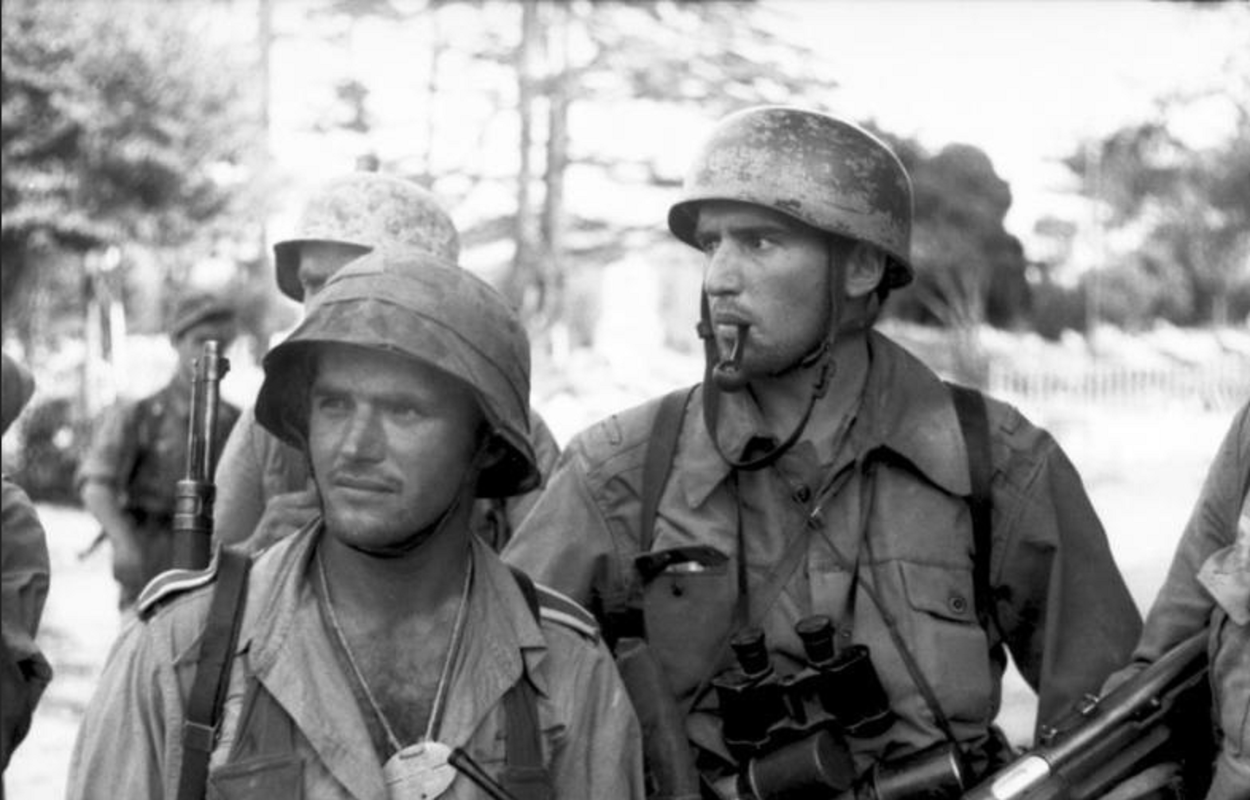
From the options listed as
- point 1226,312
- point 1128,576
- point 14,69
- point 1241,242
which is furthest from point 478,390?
point 1226,312

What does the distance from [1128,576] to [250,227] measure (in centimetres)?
1257

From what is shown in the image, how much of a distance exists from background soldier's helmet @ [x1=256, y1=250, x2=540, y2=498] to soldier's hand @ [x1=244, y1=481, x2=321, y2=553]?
5.87 ft

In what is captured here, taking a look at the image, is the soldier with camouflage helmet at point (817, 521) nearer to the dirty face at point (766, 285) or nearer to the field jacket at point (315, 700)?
the dirty face at point (766, 285)

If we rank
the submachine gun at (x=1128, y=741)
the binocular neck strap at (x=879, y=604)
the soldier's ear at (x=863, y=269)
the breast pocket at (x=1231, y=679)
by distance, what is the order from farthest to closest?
1. the soldier's ear at (x=863, y=269)
2. the binocular neck strap at (x=879, y=604)
3. the submachine gun at (x=1128, y=741)
4. the breast pocket at (x=1231, y=679)

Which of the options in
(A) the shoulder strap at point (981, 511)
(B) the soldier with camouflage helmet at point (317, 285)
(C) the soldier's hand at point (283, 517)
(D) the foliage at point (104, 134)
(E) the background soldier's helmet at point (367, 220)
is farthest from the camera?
(D) the foliage at point (104, 134)

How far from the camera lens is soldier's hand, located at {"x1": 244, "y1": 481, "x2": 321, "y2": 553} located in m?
5.33

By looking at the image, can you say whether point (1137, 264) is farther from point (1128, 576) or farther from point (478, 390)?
point (478, 390)

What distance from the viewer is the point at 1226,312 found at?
4019 cm

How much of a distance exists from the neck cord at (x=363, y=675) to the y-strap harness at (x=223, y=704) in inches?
4.5

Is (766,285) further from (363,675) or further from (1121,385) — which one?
(1121,385)

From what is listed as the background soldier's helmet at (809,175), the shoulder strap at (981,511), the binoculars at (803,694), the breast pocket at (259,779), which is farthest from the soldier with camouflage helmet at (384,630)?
the shoulder strap at (981,511)

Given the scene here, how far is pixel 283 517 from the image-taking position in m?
5.36

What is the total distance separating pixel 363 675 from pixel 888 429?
5.54ft

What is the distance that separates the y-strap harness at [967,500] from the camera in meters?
4.32
